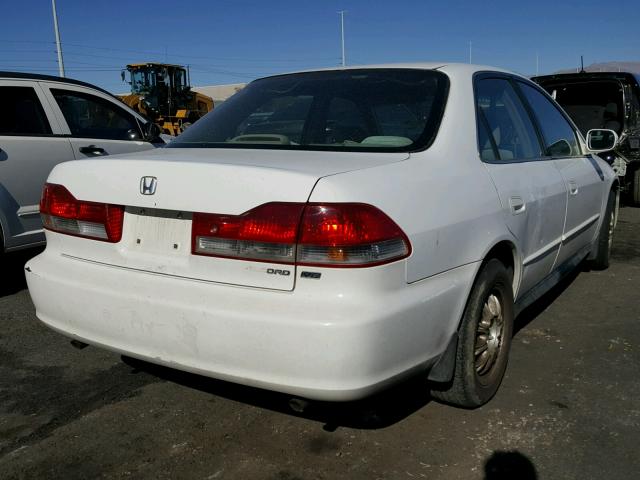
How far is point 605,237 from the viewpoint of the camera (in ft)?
17.5

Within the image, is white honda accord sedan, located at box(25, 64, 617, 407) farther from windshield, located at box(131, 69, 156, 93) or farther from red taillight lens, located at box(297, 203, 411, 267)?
windshield, located at box(131, 69, 156, 93)

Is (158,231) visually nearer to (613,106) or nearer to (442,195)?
(442,195)

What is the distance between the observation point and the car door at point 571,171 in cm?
388

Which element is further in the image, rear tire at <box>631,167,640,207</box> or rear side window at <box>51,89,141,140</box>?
rear tire at <box>631,167,640,207</box>

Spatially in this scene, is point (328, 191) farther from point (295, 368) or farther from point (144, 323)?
point (144, 323)

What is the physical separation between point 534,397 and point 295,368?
155cm

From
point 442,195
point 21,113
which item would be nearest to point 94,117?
point 21,113

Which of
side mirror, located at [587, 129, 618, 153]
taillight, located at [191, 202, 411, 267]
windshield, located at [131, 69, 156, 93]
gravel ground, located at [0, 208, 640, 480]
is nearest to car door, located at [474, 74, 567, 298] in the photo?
gravel ground, located at [0, 208, 640, 480]

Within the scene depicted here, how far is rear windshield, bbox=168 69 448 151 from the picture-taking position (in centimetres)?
277

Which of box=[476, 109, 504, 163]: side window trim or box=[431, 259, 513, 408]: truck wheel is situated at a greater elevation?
box=[476, 109, 504, 163]: side window trim

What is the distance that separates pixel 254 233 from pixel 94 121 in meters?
4.36

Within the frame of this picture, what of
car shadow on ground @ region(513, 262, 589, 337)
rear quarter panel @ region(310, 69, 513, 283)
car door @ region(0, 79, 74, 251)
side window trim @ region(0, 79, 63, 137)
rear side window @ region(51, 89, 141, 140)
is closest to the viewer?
rear quarter panel @ region(310, 69, 513, 283)

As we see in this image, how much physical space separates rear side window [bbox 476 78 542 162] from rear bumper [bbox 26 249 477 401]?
832mm

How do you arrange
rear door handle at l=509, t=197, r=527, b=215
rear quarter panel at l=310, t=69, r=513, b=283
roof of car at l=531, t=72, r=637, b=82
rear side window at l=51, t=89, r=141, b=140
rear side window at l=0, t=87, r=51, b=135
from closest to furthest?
rear quarter panel at l=310, t=69, r=513, b=283
rear door handle at l=509, t=197, r=527, b=215
rear side window at l=0, t=87, r=51, b=135
rear side window at l=51, t=89, r=141, b=140
roof of car at l=531, t=72, r=637, b=82
